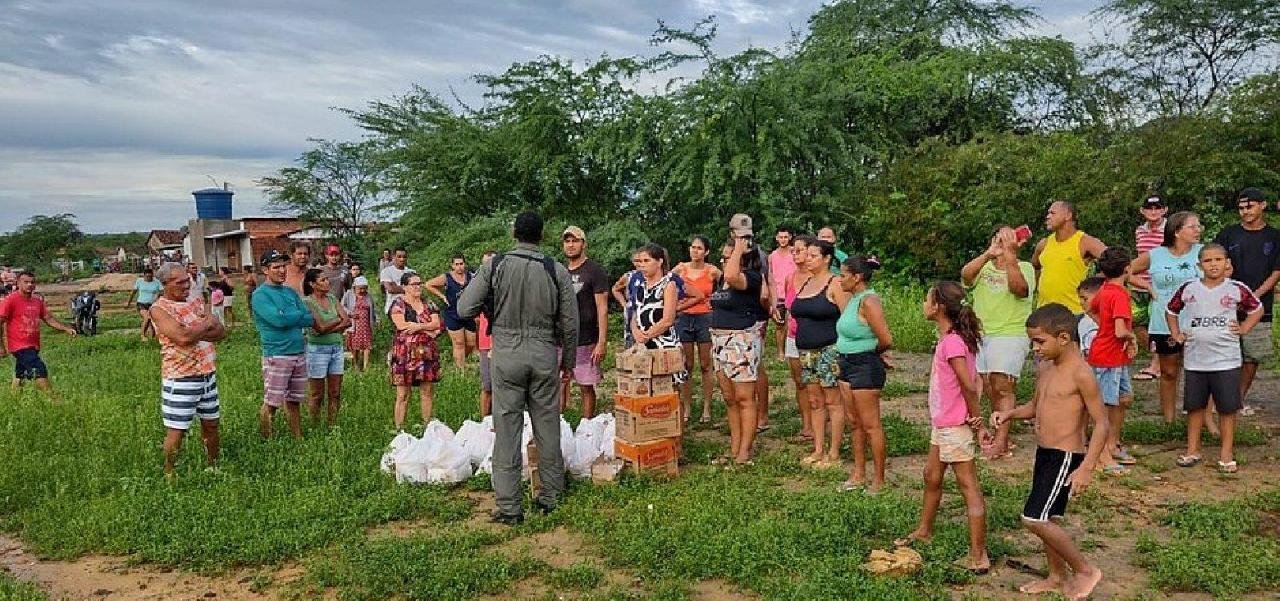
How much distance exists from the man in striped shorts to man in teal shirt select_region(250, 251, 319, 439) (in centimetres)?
55

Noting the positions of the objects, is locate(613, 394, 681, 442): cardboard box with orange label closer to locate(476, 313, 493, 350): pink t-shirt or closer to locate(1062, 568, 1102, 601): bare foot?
locate(476, 313, 493, 350): pink t-shirt

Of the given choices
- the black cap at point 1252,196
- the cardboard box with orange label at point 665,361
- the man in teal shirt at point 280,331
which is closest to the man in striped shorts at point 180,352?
the man in teal shirt at point 280,331

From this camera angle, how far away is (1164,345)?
689cm

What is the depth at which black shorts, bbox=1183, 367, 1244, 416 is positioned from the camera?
5.96 metres

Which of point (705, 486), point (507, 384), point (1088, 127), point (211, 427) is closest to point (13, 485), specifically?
point (211, 427)

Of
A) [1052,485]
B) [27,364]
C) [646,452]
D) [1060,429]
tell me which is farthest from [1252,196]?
[27,364]

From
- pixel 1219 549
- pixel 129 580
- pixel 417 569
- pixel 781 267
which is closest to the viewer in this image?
pixel 1219 549

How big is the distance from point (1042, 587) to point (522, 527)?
9.72 feet

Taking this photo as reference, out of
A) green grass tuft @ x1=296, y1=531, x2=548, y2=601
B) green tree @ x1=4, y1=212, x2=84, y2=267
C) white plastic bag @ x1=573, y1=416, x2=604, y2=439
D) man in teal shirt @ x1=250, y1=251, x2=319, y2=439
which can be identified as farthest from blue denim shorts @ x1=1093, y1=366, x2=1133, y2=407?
green tree @ x1=4, y1=212, x2=84, y2=267

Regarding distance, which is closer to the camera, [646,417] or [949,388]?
[949,388]

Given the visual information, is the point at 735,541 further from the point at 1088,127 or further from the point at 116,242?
the point at 116,242

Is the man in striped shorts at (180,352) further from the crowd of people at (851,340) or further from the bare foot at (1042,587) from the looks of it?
the bare foot at (1042,587)

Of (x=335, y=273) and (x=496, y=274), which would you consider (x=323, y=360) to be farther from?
(x=335, y=273)

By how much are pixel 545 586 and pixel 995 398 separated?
154 inches
